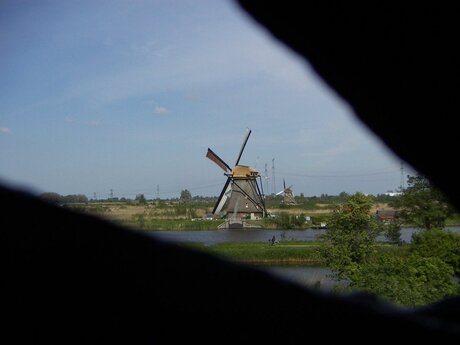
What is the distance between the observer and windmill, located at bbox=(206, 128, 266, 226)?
167 feet

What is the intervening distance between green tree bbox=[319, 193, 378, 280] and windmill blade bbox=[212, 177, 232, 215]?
86.9 feet

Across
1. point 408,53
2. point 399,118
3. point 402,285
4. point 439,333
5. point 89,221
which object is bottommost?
point 402,285

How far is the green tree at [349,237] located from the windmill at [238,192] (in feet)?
86.0

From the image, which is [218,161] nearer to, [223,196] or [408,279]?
[223,196]

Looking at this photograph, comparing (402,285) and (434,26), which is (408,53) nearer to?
(434,26)

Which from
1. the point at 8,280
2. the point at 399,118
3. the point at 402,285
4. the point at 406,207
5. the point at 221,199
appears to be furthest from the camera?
the point at 221,199

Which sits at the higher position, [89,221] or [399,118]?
[399,118]

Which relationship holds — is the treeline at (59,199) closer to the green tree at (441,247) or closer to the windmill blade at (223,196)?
the green tree at (441,247)

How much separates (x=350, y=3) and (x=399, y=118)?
318 millimetres

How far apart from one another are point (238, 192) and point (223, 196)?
1738mm

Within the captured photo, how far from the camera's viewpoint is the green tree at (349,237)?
70.4 feet

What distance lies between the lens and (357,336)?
2.64 ft

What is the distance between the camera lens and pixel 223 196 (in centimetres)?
5222

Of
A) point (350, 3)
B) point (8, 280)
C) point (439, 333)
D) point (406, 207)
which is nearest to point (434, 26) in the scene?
point (350, 3)
